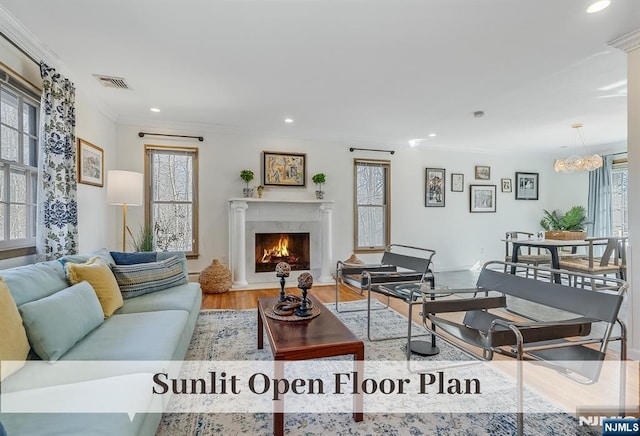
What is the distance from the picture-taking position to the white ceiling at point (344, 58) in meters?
2.12

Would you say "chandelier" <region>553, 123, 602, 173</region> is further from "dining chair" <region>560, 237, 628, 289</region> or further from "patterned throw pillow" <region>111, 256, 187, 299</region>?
"patterned throw pillow" <region>111, 256, 187, 299</region>

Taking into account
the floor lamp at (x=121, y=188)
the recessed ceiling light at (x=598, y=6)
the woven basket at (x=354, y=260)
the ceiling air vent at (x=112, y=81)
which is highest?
the recessed ceiling light at (x=598, y=6)

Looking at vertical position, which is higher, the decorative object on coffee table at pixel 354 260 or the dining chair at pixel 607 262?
the dining chair at pixel 607 262

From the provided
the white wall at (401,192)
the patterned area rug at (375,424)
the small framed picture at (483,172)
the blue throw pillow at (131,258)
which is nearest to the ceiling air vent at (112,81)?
the white wall at (401,192)

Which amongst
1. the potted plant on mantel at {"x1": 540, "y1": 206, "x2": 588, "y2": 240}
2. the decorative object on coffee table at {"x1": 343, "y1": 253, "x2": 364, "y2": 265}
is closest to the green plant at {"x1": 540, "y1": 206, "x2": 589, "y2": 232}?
the potted plant on mantel at {"x1": 540, "y1": 206, "x2": 588, "y2": 240}

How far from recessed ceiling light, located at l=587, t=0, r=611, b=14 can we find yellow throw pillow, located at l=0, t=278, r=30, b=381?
3.68 m

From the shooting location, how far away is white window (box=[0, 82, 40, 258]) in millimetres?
2344

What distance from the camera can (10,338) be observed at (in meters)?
1.35

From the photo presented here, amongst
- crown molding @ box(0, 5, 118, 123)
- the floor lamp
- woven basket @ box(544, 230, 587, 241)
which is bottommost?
woven basket @ box(544, 230, 587, 241)

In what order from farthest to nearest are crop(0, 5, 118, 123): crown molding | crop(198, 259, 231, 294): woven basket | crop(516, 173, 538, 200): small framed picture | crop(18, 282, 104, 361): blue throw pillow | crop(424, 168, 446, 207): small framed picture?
crop(516, 173, 538, 200): small framed picture < crop(424, 168, 446, 207): small framed picture < crop(198, 259, 231, 294): woven basket < crop(0, 5, 118, 123): crown molding < crop(18, 282, 104, 361): blue throw pillow

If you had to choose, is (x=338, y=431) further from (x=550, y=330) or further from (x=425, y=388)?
(x=550, y=330)

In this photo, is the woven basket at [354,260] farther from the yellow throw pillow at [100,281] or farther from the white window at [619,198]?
the white window at [619,198]

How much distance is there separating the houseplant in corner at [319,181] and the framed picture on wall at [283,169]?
0.19 m

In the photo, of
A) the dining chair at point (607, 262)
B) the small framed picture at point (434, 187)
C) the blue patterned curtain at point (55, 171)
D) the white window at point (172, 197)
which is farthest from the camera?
the small framed picture at point (434, 187)
